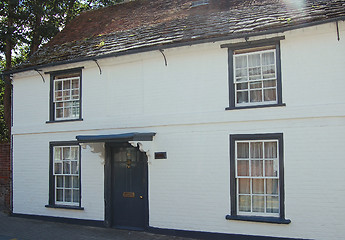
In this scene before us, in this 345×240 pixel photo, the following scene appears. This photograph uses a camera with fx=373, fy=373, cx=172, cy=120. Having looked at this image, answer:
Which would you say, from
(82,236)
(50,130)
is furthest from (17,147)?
(82,236)

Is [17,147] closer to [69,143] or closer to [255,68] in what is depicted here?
[69,143]

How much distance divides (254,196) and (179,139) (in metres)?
2.52

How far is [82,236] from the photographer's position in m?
10.4

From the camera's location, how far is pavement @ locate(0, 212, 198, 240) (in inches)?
Answer: 403

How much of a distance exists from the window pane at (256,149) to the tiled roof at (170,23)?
2.77 metres

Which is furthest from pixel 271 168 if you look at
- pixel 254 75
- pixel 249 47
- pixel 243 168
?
pixel 249 47

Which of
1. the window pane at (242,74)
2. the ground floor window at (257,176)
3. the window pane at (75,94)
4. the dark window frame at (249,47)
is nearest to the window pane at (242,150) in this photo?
the ground floor window at (257,176)

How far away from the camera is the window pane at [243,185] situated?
31.0ft

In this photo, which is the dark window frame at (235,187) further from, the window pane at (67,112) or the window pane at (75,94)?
the window pane at (67,112)

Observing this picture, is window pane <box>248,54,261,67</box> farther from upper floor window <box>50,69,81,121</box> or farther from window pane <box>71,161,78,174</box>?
window pane <box>71,161,78,174</box>

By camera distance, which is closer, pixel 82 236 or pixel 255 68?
pixel 255 68

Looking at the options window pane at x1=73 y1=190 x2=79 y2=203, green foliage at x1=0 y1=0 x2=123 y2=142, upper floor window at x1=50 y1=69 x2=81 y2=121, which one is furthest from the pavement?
green foliage at x1=0 y1=0 x2=123 y2=142

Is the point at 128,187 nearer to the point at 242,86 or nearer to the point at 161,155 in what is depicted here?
the point at 161,155

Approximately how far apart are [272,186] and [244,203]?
849mm
